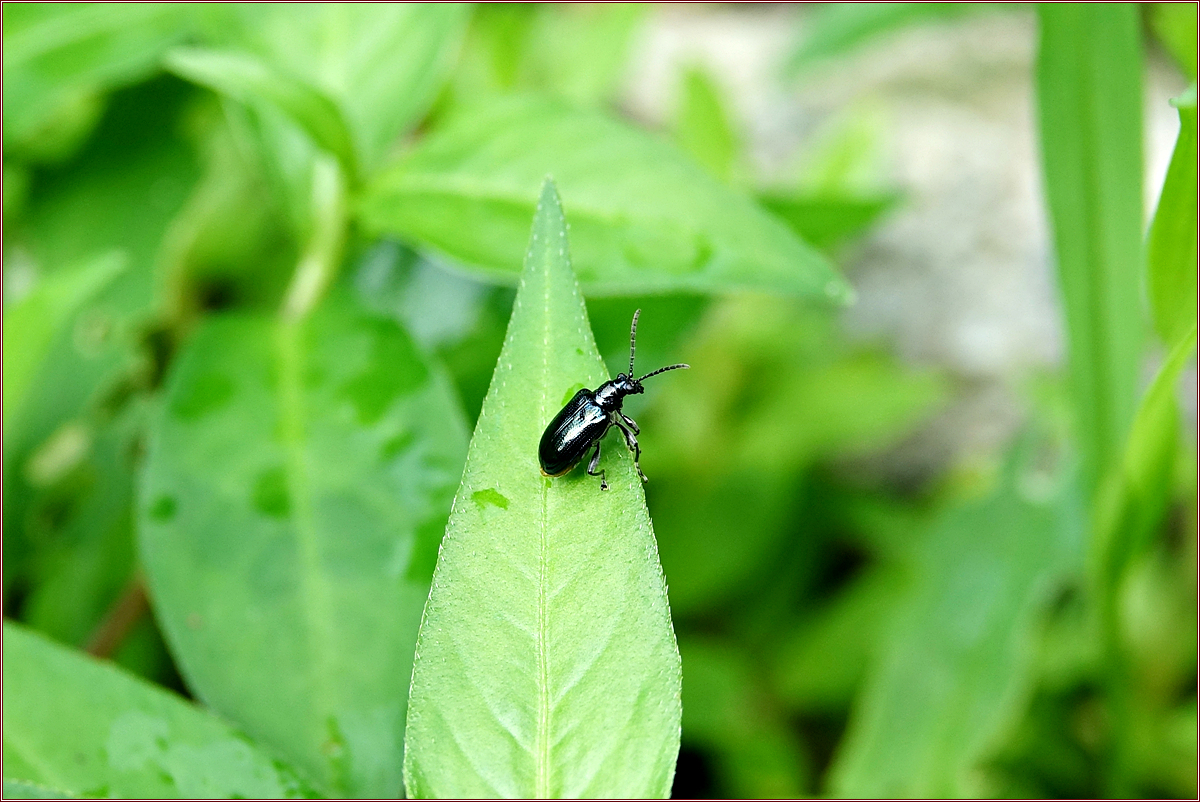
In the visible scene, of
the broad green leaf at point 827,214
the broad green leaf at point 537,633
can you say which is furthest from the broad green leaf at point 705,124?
the broad green leaf at point 537,633

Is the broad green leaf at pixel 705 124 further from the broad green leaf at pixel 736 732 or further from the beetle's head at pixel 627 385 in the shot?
the broad green leaf at pixel 736 732

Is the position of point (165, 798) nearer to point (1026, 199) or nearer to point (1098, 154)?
point (1098, 154)

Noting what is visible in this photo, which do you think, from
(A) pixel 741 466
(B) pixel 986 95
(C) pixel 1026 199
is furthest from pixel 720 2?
(A) pixel 741 466

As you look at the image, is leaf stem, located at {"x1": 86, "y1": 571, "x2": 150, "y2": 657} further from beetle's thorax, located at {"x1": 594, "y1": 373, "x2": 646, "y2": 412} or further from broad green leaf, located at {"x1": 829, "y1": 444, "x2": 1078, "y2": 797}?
broad green leaf, located at {"x1": 829, "y1": 444, "x2": 1078, "y2": 797}

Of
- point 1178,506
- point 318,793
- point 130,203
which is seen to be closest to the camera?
point 318,793

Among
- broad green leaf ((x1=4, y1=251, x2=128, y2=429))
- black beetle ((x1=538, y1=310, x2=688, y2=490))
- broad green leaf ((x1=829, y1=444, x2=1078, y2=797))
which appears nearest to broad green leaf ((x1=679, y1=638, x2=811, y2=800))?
broad green leaf ((x1=829, y1=444, x2=1078, y2=797))
